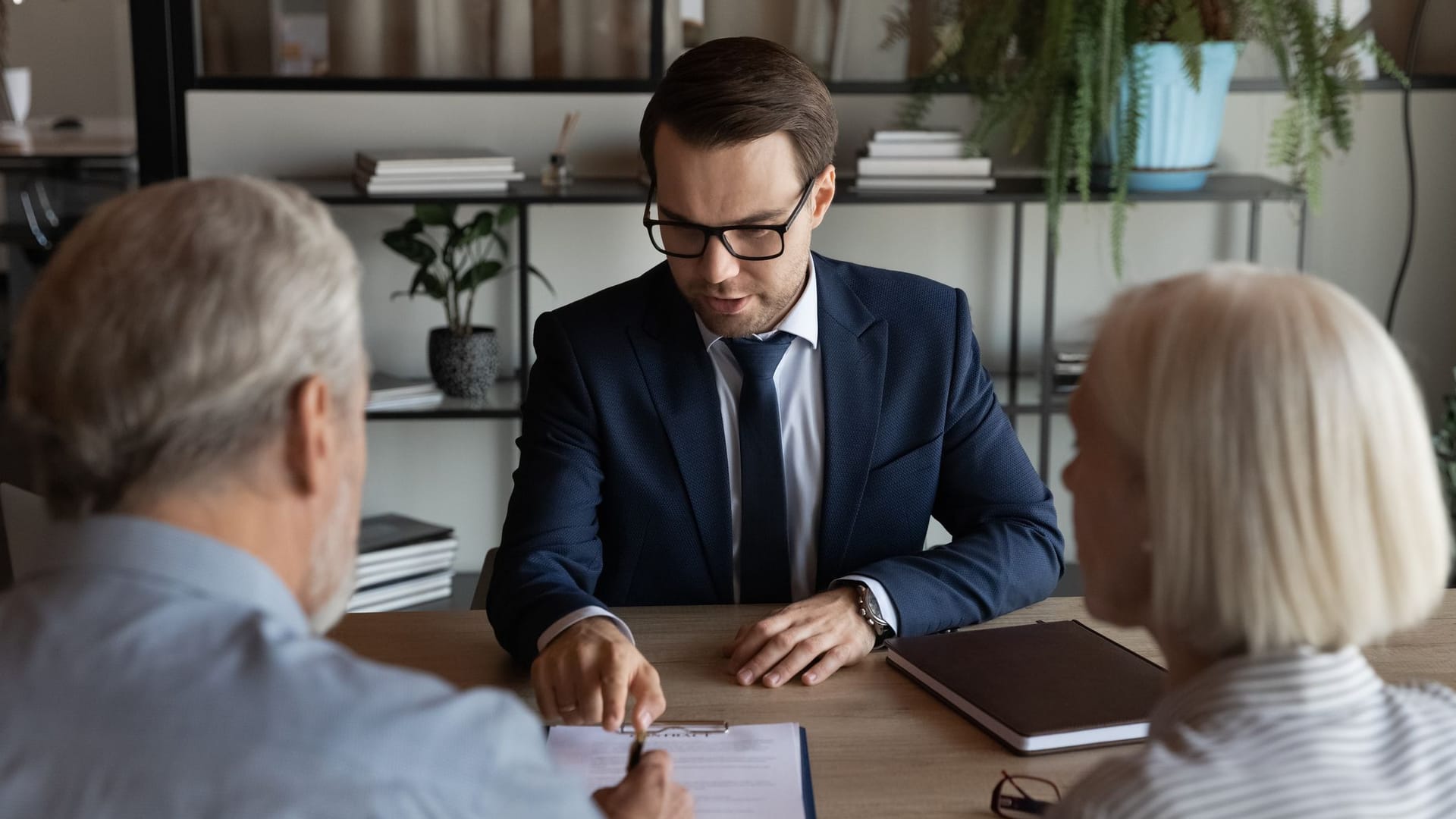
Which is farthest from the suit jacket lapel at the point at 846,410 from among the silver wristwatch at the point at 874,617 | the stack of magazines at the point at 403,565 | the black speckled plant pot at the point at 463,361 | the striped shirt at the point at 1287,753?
the stack of magazines at the point at 403,565

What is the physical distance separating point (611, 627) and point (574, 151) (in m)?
2.02

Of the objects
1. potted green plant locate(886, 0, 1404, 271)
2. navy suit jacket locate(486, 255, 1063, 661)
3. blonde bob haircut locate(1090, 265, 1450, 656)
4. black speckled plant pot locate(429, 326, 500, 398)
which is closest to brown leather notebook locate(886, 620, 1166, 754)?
navy suit jacket locate(486, 255, 1063, 661)

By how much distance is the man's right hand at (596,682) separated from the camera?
55.3 inches

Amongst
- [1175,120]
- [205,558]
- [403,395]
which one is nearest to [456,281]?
[403,395]

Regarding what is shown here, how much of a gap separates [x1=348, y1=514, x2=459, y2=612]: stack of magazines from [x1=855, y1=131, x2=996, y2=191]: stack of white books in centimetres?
126

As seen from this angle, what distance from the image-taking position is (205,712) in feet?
2.52

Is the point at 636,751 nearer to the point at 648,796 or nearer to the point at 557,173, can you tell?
the point at 648,796

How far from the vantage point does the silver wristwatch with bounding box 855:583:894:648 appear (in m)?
1.64

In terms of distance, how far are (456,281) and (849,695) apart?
6.26 ft

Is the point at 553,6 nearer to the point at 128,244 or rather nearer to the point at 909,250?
the point at 909,250

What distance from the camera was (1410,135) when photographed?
3479 millimetres

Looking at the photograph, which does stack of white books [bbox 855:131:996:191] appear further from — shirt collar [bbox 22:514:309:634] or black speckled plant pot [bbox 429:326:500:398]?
shirt collar [bbox 22:514:309:634]

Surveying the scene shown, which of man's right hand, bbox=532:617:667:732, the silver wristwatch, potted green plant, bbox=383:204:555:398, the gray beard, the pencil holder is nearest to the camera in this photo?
the gray beard

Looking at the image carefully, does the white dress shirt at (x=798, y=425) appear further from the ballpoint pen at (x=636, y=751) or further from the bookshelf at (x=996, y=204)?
the bookshelf at (x=996, y=204)
